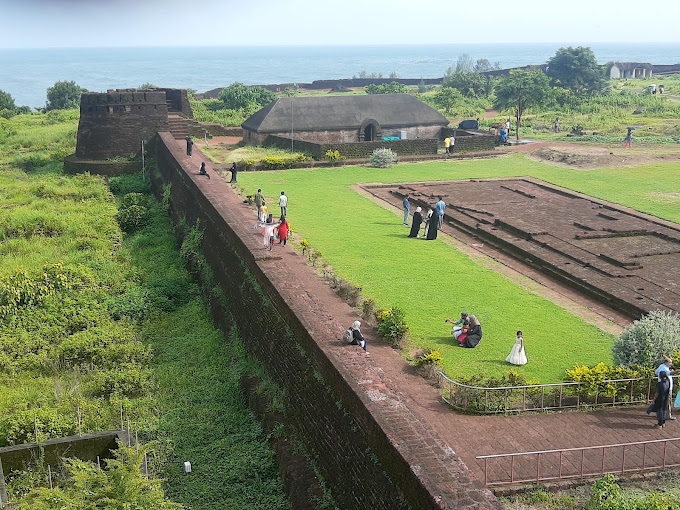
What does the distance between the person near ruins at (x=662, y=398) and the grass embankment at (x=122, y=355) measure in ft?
13.4

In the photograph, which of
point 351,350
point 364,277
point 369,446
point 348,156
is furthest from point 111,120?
point 369,446

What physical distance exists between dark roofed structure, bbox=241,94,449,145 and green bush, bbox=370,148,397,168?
13.2ft

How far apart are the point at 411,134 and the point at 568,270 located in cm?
1895

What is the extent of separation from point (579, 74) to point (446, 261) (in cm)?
4358

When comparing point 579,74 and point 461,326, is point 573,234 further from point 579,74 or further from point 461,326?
point 579,74

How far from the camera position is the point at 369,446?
25.0ft

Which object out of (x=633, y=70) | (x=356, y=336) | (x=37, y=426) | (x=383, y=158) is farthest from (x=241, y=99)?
(x=633, y=70)

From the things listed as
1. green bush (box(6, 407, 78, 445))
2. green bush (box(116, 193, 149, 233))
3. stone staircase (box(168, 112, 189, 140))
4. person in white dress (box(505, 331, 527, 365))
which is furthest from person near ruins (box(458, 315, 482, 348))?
stone staircase (box(168, 112, 189, 140))

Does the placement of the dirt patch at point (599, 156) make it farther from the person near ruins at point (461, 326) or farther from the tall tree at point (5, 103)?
the tall tree at point (5, 103)

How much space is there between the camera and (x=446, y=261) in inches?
630

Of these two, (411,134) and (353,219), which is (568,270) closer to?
(353,219)

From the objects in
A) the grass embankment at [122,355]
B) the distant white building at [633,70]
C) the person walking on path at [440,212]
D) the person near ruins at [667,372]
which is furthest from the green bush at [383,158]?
the distant white building at [633,70]

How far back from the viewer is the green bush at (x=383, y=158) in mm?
28031

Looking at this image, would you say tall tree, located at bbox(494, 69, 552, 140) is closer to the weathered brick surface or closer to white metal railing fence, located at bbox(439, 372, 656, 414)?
the weathered brick surface
